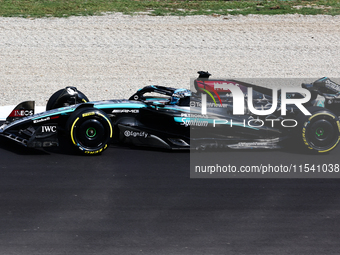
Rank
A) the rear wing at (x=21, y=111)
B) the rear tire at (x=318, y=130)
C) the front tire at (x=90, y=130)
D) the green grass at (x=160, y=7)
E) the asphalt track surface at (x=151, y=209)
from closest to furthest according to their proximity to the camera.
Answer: the asphalt track surface at (x=151, y=209) → the front tire at (x=90, y=130) → the rear tire at (x=318, y=130) → the rear wing at (x=21, y=111) → the green grass at (x=160, y=7)

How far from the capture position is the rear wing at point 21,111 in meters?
8.89

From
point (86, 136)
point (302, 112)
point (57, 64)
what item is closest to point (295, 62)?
Result: point (57, 64)

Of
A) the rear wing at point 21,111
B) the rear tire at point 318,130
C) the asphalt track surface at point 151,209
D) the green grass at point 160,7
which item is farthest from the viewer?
the green grass at point 160,7

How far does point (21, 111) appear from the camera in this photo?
29.3 ft

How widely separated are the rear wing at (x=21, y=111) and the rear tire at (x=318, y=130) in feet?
14.5

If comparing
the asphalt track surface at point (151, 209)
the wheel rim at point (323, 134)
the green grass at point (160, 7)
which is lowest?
the asphalt track surface at point (151, 209)

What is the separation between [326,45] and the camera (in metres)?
20.3

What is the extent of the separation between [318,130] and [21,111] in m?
4.85

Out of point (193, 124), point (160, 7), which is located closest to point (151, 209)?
point (193, 124)

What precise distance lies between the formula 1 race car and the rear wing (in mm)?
33

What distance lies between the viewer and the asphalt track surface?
516cm

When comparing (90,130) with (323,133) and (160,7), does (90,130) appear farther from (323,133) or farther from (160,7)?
(160,7)

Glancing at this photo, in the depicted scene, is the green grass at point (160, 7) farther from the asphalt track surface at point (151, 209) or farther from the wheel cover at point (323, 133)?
the asphalt track surface at point (151, 209)

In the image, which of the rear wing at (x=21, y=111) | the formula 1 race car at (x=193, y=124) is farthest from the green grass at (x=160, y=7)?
the formula 1 race car at (x=193, y=124)
